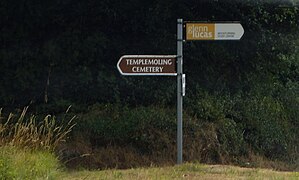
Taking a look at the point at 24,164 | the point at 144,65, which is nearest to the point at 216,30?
the point at 144,65

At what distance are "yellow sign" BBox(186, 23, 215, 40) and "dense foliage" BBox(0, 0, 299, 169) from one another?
12.4 feet

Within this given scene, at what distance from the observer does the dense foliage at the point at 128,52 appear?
13.6 m

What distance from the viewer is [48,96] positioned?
45.4 feet

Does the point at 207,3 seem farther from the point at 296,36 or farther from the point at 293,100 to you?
the point at 293,100

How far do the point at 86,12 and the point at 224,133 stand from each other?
4.55 m

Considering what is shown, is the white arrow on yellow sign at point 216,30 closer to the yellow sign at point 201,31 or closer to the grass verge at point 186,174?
the yellow sign at point 201,31

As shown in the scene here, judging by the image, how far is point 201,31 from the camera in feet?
31.6

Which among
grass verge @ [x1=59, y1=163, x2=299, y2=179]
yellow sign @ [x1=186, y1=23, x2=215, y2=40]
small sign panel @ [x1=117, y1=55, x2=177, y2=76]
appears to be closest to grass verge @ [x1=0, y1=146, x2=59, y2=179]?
grass verge @ [x1=59, y1=163, x2=299, y2=179]

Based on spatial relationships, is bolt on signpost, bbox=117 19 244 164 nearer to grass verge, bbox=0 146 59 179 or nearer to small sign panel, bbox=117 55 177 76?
small sign panel, bbox=117 55 177 76

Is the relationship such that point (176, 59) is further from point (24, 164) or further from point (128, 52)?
point (128, 52)

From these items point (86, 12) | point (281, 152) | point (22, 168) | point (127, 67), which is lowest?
point (281, 152)

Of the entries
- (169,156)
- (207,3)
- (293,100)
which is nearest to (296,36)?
(293,100)

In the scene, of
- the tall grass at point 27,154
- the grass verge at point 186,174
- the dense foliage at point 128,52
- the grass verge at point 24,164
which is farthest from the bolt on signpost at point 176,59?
the dense foliage at point 128,52

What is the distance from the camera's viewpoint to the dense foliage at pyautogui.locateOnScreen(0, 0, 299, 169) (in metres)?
13.6
